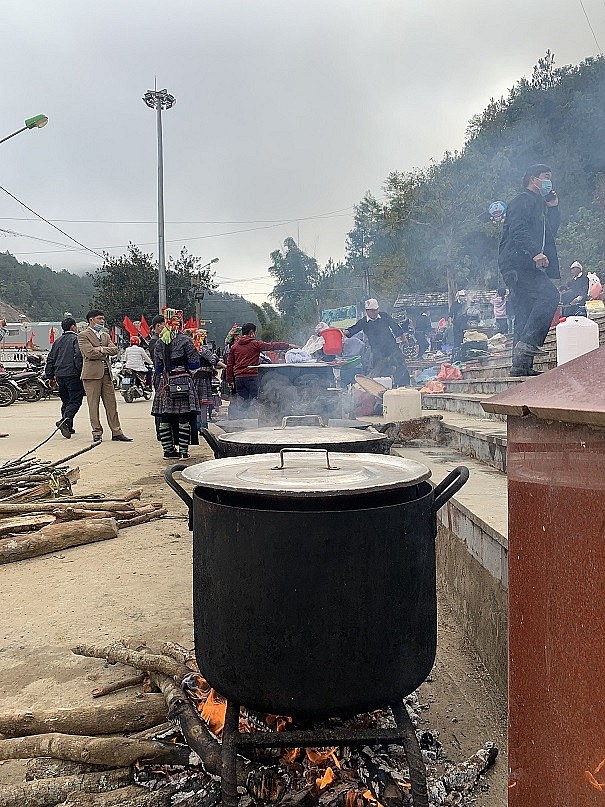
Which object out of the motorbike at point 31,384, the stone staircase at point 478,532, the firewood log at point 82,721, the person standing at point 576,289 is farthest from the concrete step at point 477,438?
the motorbike at point 31,384

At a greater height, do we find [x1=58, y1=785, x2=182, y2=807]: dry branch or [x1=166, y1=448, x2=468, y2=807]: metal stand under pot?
[x1=166, y1=448, x2=468, y2=807]: metal stand under pot

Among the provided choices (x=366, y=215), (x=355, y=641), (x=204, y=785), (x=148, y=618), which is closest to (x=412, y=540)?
(x=355, y=641)

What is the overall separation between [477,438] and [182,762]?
11.9 ft

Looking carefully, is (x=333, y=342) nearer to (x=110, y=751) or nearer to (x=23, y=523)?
(x=23, y=523)

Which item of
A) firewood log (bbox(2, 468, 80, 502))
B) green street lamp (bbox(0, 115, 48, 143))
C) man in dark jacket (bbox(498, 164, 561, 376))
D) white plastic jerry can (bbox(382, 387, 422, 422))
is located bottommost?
firewood log (bbox(2, 468, 80, 502))

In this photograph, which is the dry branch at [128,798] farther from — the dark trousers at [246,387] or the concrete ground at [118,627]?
the dark trousers at [246,387]

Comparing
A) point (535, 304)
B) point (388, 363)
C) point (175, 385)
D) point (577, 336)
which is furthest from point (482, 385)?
point (577, 336)

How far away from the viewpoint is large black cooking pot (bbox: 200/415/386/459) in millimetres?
2748

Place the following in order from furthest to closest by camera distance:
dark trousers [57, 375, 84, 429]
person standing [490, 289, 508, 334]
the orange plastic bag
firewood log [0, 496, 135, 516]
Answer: person standing [490, 289, 508, 334], the orange plastic bag, dark trousers [57, 375, 84, 429], firewood log [0, 496, 135, 516]

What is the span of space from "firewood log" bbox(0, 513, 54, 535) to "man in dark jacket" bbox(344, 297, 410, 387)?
5.59 metres

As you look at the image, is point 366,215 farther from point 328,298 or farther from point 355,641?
point 355,641

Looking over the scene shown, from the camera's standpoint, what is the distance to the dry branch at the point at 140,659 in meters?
2.49

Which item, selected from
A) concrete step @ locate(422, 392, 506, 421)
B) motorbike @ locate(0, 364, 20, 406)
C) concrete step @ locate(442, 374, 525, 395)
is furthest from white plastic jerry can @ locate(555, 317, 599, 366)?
motorbike @ locate(0, 364, 20, 406)

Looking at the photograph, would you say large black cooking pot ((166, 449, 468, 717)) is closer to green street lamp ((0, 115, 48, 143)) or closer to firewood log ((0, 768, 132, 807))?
firewood log ((0, 768, 132, 807))
